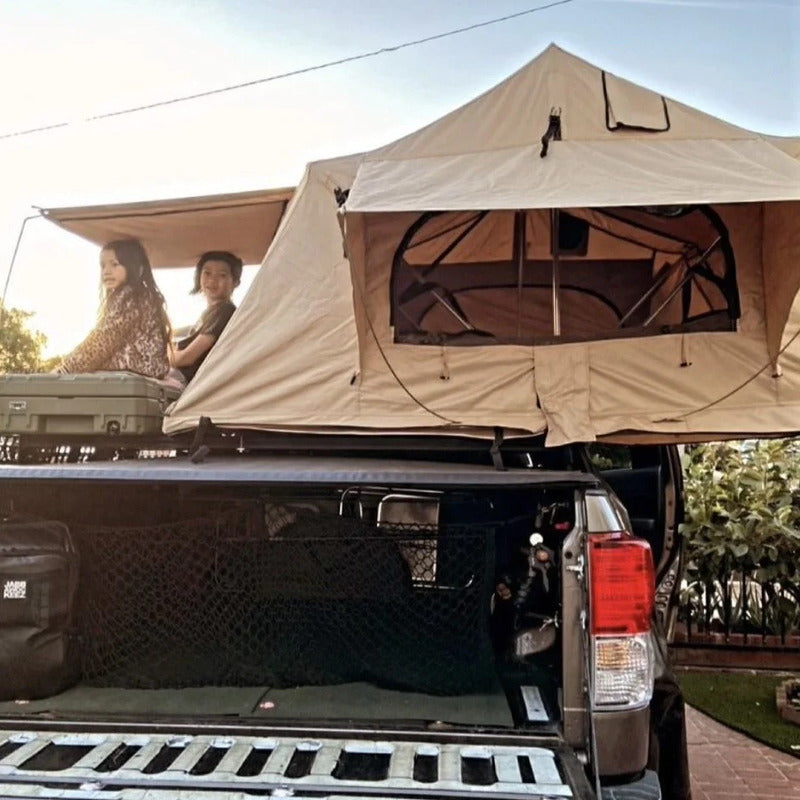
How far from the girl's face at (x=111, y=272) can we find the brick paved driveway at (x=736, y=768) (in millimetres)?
3938

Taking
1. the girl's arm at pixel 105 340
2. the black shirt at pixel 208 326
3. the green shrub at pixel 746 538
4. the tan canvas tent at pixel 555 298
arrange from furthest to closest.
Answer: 1. the green shrub at pixel 746 538
2. the black shirt at pixel 208 326
3. the girl's arm at pixel 105 340
4. the tan canvas tent at pixel 555 298

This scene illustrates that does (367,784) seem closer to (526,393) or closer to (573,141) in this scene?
(526,393)

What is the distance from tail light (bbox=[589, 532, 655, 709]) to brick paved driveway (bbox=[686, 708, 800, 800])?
7.15 feet

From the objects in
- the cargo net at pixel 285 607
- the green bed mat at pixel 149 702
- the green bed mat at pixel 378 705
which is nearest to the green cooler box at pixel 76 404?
the cargo net at pixel 285 607

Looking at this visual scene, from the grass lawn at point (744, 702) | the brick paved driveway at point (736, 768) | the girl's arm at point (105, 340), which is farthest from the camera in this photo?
the grass lawn at point (744, 702)

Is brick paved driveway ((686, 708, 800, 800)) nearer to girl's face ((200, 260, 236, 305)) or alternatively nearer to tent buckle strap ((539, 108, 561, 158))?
tent buckle strap ((539, 108, 561, 158))

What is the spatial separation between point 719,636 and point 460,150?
4.60m

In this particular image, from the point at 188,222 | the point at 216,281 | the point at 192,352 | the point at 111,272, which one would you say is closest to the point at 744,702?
the point at 192,352

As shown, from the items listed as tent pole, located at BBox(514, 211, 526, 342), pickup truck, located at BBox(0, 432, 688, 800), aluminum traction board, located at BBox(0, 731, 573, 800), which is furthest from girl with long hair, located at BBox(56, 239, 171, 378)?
aluminum traction board, located at BBox(0, 731, 573, 800)

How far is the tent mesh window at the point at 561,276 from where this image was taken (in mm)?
3432

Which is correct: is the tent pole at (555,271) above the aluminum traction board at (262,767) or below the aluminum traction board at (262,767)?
above

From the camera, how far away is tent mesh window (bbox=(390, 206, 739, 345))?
343cm

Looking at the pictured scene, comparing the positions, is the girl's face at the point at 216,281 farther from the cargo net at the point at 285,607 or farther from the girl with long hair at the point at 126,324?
the cargo net at the point at 285,607

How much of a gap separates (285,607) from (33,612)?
0.82 metres
